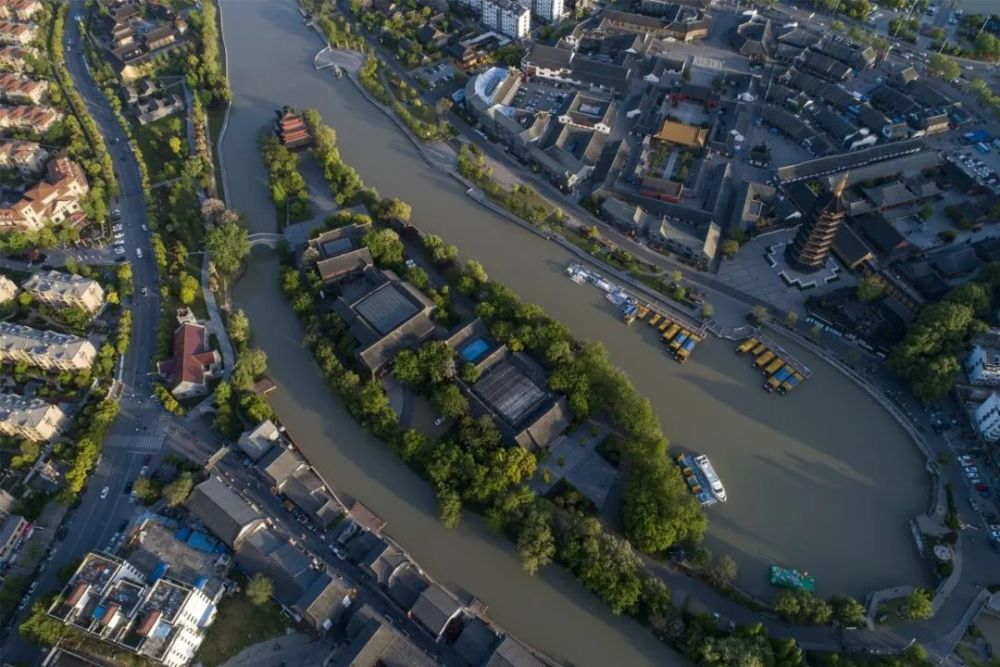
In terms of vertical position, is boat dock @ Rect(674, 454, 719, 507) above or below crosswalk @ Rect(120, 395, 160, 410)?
above

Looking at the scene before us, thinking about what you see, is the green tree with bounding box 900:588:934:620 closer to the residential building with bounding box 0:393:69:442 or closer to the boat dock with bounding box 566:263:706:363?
the boat dock with bounding box 566:263:706:363

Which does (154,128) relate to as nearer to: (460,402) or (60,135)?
(60,135)

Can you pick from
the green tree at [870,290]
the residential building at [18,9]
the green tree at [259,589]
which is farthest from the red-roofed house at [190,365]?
the residential building at [18,9]

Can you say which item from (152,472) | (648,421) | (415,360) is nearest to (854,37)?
(648,421)

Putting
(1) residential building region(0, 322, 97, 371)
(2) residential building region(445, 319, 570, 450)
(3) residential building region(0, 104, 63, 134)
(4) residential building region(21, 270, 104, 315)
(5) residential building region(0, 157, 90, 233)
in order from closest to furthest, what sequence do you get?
(2) residential building region(445, 319, 570, 450) → (1) residential building region(0, 322, 97, 371) → (4) residential building region(21, 270, 104, 315) → (5) residential building region(0, 157, 90, 233) → (3) residential building region(0, 104, 63, 134)

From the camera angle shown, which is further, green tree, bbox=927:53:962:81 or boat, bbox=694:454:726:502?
green tree, bbox=927:53:962:81

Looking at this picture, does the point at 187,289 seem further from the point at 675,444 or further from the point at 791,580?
the point at 791,580

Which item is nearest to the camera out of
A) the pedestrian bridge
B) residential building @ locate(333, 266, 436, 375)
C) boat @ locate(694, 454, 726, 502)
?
boat @ locate(694, 454, 726, 502)

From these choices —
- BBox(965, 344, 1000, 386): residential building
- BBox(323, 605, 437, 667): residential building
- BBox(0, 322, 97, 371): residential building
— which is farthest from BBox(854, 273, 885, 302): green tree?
BBox(0, 322, 97, 371): residential building
